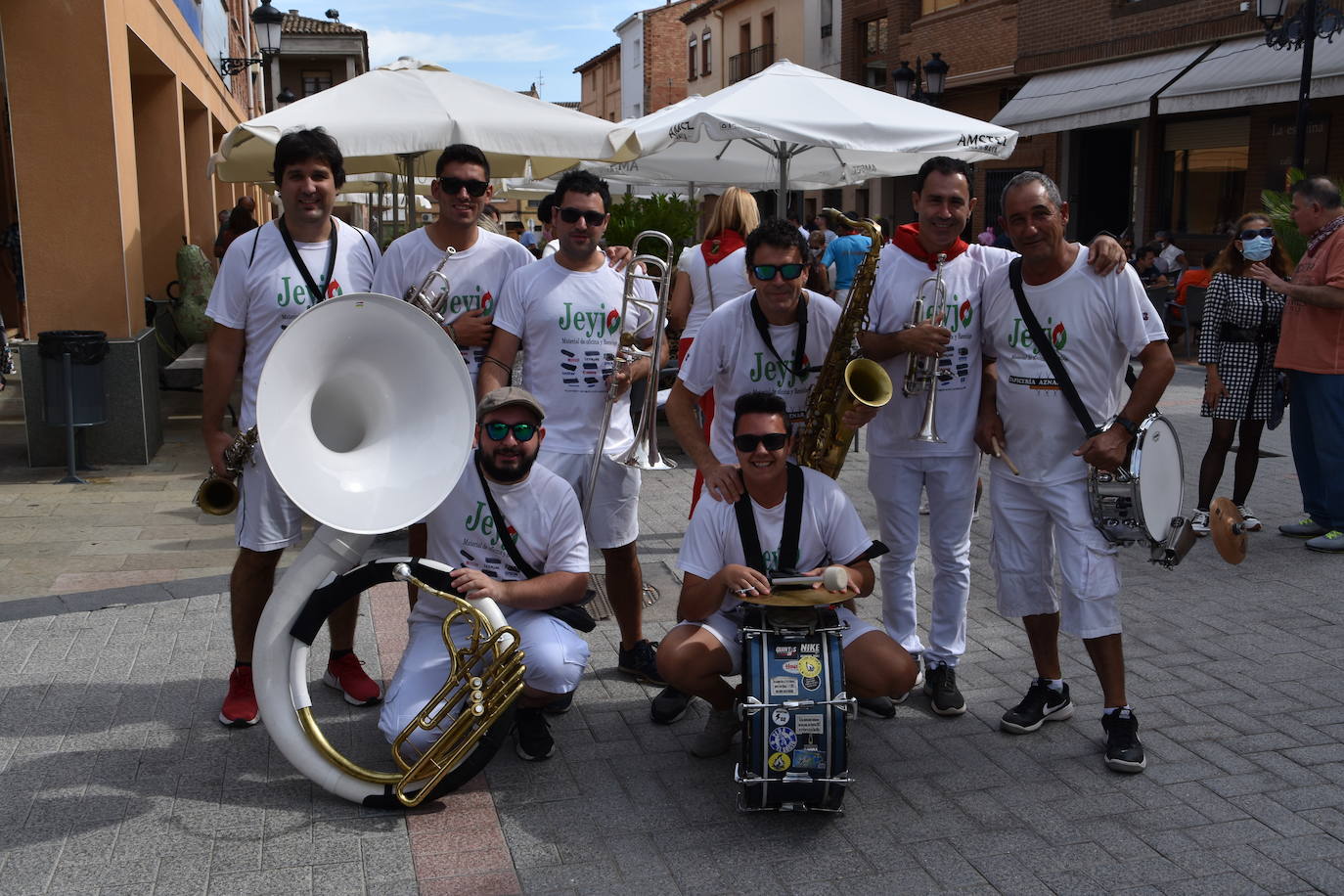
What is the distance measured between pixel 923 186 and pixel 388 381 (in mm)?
1980

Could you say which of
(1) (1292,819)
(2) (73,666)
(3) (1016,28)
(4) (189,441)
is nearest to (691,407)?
(1) (1292,819)

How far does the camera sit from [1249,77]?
637 inches

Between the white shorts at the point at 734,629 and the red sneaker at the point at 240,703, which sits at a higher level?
the white shorts at the point at 734,629

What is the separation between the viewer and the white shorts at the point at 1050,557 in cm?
401

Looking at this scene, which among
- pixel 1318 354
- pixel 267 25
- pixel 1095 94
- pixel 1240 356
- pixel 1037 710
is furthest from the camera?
pixel 1095 94

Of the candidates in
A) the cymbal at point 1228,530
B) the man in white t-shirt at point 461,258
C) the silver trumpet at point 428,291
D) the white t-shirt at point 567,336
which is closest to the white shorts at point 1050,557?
the cymbal at point 1228,530

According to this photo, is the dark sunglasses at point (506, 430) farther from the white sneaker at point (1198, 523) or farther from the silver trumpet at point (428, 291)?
Result: the white sneaker at point (1198, 523)

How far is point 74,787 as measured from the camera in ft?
12.2

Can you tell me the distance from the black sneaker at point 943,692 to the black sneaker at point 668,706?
34.7 inches

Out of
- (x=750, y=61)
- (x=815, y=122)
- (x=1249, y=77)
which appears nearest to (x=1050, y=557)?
(x=815, y=122)

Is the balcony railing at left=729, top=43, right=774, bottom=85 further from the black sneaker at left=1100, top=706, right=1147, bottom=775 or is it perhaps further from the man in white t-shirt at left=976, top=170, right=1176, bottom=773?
the black sneaker at left=1100, top=706, right=1147, bottom=775

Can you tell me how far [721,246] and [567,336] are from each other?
282 centimetres

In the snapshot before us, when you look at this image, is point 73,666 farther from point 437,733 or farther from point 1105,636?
point 1105,636

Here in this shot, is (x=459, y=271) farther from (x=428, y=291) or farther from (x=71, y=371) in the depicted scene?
(x=71, y=371)
